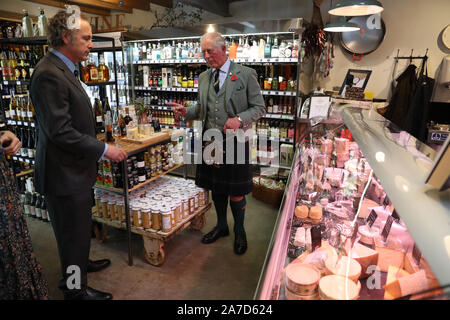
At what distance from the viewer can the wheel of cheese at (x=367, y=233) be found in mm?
1569

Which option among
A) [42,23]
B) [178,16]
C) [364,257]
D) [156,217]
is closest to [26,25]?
[42,23]

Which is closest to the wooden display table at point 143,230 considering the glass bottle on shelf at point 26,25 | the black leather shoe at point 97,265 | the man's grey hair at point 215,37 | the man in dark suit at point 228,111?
the black leather shoe at point 97,265

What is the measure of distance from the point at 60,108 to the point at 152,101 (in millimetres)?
3840

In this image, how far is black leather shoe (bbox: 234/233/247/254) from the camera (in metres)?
3.05

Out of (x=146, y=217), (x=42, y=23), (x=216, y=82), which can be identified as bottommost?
(x=146, y=217)

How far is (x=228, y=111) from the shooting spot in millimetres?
2781

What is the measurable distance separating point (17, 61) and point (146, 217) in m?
2.72

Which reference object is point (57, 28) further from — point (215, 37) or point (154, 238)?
point (154, 238)

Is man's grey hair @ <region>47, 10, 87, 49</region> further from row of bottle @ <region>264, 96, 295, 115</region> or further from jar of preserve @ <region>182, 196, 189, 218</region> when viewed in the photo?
row of bottle @ <region>264, 96, 295, 115</region>

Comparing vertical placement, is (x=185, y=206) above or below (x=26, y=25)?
below

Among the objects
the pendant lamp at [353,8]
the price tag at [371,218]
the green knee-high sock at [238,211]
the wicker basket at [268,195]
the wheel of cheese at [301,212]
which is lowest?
the wicker basket at [268,195]

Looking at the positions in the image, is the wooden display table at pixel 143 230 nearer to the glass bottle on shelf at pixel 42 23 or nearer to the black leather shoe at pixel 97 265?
the black leather shoe at pixel 97 265

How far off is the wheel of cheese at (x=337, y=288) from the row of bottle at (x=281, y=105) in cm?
336

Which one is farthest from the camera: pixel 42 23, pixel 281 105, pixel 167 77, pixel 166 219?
pixel 167 77
